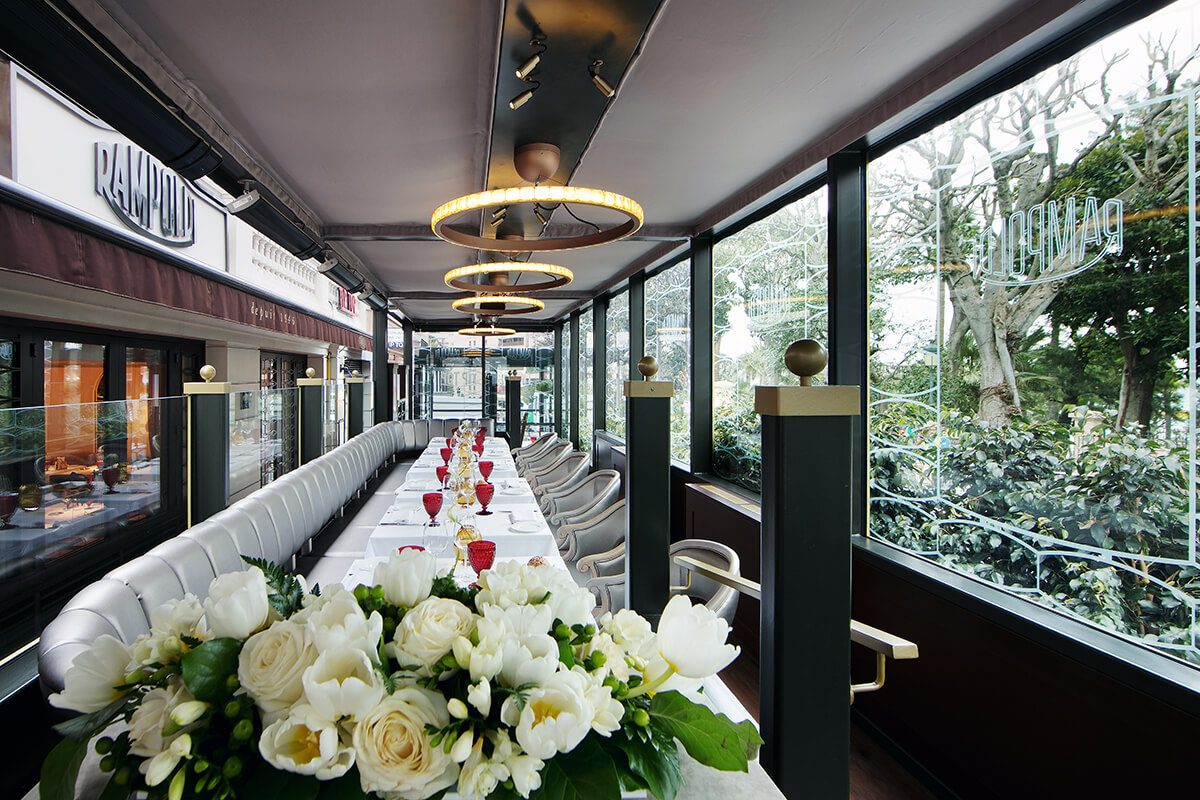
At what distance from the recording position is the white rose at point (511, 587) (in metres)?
0.71

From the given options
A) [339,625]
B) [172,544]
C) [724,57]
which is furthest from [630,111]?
[339,625]

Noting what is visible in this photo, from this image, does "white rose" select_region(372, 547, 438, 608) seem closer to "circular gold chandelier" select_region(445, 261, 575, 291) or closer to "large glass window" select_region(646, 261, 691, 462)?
"circular gold chandelier" select_region(445, 261, 575, 291)

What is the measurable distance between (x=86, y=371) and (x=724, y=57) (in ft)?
17.2

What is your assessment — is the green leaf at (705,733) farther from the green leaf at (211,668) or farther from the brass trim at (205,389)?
the brass trim at (205,389)

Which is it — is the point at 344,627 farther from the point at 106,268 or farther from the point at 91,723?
the point at 106,268

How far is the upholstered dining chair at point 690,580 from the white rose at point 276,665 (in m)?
1.75

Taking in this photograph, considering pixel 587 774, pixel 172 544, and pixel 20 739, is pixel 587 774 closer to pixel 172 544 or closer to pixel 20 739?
pixel 20 739

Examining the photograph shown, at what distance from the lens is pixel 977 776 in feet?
7.24

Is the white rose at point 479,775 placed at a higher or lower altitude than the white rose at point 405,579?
lower

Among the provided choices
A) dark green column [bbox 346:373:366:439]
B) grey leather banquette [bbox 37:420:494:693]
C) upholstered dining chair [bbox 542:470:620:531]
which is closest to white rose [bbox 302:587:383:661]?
grey leather banquette [bbox 37:420:494:693]

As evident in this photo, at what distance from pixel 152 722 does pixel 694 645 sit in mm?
535

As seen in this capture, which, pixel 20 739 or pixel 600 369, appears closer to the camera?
pixel 20 739

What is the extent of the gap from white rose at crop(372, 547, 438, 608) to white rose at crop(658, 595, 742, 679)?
0.28m

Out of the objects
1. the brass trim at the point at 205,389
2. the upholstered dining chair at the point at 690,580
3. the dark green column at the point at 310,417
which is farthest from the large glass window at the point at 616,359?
the brass trim at the point at 205,389
